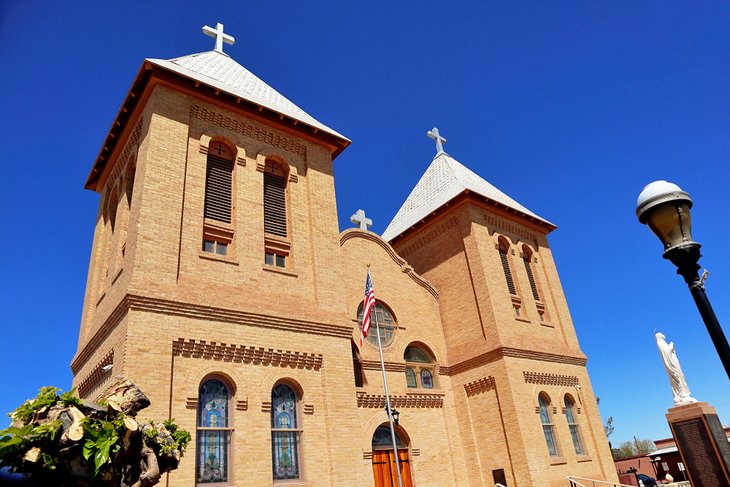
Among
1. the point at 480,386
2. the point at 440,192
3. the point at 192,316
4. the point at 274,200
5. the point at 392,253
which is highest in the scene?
the point at 440,192

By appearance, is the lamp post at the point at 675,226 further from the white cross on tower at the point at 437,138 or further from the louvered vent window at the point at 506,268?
the white cross on tower at the point at 437,138

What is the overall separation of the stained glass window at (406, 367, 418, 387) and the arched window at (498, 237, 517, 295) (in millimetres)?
5666

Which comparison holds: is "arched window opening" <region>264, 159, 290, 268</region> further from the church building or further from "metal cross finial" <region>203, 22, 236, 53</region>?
"metal cross finial" <region>203, 22, 236, 53</region>

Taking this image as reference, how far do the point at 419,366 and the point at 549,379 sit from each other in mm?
5162

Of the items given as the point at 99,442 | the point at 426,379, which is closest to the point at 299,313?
the point at 426,379

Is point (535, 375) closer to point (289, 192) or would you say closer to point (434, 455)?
point (434, 455)

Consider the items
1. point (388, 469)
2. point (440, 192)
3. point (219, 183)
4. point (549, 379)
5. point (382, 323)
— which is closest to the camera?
point (219, 183)

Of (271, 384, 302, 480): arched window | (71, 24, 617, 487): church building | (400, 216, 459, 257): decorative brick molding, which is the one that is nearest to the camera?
(71, 24, 617, 487): church building

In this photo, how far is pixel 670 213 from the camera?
14.0 feet

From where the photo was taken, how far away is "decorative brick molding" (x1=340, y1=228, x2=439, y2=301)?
18.8 meters

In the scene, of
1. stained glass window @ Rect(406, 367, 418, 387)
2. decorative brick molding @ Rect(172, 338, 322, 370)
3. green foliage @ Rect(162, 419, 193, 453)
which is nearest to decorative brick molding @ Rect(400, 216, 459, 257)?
stained glass window @ Rect(406, 367, 418, 387)

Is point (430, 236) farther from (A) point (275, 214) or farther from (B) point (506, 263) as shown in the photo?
(A) point (275, 214)

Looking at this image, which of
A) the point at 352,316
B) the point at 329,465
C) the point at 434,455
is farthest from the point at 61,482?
the point at 434,455

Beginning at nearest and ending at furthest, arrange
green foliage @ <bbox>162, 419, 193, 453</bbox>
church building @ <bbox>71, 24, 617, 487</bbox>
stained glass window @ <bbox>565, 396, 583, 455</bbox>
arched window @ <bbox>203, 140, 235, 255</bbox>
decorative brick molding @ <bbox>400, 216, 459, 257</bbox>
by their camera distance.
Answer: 1. green foliage @ <bbox>162, 419, 193, 453</bbox>
2. church building @ <bbox>71, 24, 617, 487</bbox>
3. arched window @ <bbox>203, 140, 235, 255</bbox>
4. stained glass window @ <bbox>565, 396, 583, 455</bbox>
5. decorative brick molding @ <bbox>400, 216, 459, 257</bbox>
